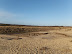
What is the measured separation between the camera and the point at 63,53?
24.6 feet

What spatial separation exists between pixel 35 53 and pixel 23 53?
118cm

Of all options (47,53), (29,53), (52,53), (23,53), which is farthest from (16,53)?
(52,53)

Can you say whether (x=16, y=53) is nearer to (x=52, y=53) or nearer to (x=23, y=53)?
(x=23, y=53)

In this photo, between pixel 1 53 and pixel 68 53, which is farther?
pixel 68 53

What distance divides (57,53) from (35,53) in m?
2.25

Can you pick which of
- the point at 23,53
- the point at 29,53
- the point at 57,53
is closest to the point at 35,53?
the point at 29,53

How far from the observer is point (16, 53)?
281 inches

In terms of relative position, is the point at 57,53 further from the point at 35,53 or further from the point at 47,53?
the point at 35,53

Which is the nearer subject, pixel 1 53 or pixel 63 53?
pixel 1 53

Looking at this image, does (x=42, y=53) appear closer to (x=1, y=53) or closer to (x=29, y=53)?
(x=29, y=53)

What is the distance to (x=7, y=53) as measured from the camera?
709cm

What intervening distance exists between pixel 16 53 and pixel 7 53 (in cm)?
86

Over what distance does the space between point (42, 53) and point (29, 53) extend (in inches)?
51.1

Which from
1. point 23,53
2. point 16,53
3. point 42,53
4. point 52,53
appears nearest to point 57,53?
point 52,53
